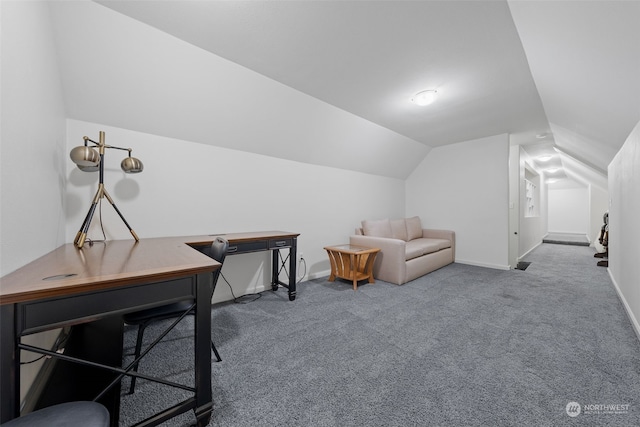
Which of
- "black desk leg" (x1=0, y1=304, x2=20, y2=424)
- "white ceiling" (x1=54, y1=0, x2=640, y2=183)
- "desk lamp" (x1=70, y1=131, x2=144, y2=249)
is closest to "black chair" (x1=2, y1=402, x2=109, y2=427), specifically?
"black desk leg" (x1=0, y1=304, x2=20, y2=424)

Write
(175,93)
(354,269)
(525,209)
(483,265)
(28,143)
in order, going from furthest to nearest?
(525,209) → (483,265) → (354,269) → (175,93) → (28,143)

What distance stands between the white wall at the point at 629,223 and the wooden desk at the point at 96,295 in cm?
344

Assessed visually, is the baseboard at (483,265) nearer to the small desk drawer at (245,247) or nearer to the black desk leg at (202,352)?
the small desk drawer at (245,247)

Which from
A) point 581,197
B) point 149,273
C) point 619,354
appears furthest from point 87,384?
point 581,197

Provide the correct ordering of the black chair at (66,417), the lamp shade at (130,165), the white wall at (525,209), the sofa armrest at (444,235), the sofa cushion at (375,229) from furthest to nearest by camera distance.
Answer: the white wall at (525,209) < the sofa armrest at (444,235) < the sofa cushion at (375,229) < the lamp shade at (130,165) < the black chair at (66,417)

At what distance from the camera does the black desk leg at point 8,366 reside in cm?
79

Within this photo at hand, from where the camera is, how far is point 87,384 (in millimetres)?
1490

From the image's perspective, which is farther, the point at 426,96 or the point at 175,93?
the point at 426,96

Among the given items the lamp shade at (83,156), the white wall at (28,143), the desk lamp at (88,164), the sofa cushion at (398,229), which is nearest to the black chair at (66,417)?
the white wall at (28,143)

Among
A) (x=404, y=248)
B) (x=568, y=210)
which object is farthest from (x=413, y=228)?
(x=568, y=210)

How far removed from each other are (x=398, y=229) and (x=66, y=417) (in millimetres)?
4498

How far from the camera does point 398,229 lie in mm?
4574

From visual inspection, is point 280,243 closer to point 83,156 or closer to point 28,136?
point 83,156

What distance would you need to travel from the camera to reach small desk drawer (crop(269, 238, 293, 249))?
105 inches
